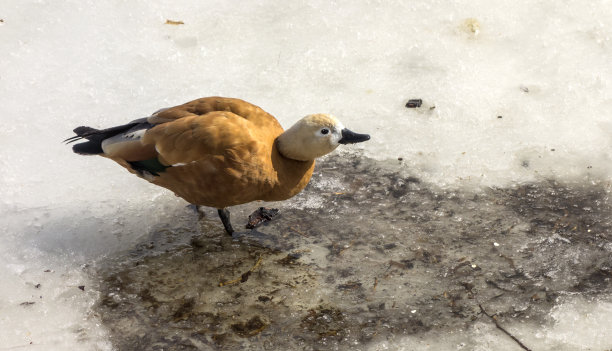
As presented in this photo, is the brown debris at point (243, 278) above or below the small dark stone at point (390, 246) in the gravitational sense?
below

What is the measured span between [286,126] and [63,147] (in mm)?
1657

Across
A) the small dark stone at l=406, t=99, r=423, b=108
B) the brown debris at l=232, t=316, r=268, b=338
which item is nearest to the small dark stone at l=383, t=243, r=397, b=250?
the brown debris at l=232, t=316, r=268, b=338

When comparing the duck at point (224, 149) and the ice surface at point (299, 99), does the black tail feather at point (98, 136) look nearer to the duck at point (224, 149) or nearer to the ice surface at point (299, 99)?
the duck at point (224, 149)

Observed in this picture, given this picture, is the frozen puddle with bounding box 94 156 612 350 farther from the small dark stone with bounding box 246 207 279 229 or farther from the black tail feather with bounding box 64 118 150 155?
the black tail feather with bounding box 64 118 150 155

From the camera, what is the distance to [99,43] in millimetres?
5906

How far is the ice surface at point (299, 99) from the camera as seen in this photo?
4035mm

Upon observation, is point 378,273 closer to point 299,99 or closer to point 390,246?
point 390,246

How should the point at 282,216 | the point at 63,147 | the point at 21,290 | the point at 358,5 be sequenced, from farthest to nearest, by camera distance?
the point at 358,5
the point at 63,147
the point at 282,216
the point at 21,290

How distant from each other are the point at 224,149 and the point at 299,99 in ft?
5.39

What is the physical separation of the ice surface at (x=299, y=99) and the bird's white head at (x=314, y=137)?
2.11 ft

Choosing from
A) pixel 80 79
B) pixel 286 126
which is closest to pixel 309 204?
pixel 286 126

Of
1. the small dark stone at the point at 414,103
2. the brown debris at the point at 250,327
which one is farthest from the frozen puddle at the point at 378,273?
the small dark stone at the point at 414,103

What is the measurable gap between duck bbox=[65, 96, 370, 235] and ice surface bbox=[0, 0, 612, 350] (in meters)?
0.50

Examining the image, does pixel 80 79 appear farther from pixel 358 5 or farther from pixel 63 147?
pixel 358 5
